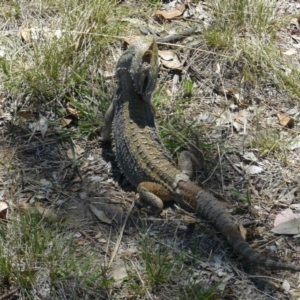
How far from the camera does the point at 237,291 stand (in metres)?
3.88

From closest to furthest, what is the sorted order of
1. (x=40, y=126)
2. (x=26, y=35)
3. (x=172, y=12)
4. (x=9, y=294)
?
(x=9, y=294) → (x=40, y=126) → (x=26, y=35) → (x=172, y=12)

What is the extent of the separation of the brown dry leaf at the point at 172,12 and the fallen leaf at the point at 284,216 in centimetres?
229

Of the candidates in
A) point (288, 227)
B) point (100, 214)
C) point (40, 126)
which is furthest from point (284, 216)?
point (40, 126)

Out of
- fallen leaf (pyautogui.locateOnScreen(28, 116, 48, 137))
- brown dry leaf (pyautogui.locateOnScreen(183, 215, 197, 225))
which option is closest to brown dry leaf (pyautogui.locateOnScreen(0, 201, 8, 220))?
fallen leaf (pyautogui.locateOnScreen(28, 116, 48, 137))

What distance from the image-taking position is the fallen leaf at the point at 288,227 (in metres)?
4.28

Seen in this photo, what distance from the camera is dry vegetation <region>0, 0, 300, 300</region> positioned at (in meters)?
3.86

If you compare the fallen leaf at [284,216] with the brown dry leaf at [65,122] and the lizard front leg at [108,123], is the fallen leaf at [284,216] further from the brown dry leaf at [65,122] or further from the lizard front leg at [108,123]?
the brown dry leaf at [65,122]

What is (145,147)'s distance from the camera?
457cm

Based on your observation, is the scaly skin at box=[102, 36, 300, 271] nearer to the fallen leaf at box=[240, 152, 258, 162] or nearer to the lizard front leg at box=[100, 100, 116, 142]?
the lizard front leg at box=[100, 100, 116, 142]

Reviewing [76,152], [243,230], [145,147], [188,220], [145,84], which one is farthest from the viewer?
[76,152]

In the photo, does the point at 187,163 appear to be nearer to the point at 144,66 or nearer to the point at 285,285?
the point at 144,66

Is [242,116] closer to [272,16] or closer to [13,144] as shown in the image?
[272,16]

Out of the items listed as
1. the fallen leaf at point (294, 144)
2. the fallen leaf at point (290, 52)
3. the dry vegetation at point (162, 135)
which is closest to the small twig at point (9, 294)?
the dry vegetation at point (162, 135)

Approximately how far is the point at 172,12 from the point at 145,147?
6.15 ft
